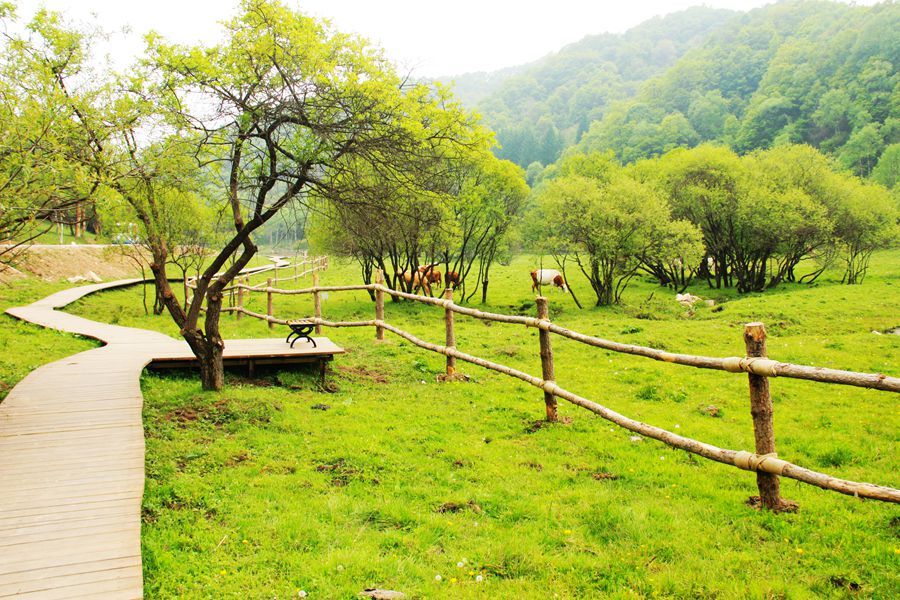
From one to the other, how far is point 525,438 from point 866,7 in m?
123

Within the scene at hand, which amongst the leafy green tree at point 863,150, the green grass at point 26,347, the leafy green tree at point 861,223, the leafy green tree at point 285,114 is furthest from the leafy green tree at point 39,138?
the leafy green tree at point 863,150

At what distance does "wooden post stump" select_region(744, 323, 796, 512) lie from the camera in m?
4.28

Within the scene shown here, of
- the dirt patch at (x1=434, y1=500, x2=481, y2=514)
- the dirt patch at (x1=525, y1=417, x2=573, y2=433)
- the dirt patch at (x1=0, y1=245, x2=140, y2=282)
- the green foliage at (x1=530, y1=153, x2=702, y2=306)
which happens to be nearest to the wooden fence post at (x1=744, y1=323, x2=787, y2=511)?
the dirt patch at (x1=434, y1=500, x2=481, y2=514)

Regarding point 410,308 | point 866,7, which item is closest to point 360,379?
point 410,308

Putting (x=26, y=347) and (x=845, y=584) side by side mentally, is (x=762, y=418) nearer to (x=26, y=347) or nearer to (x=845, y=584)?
(x=845, y=584)

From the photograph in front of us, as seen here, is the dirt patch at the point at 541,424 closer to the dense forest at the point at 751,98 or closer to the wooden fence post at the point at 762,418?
the wooden fence post at the point at 762,418

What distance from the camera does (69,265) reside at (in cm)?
2950

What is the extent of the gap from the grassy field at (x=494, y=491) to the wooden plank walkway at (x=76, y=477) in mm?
270

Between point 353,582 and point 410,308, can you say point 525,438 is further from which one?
point 410,308

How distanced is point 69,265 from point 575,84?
135 meters

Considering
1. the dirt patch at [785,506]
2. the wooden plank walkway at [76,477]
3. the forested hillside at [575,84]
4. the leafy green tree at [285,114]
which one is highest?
the forested hillside at [575,84]

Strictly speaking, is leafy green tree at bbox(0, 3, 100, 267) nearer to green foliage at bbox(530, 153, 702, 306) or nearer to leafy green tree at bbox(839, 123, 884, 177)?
green foliage at bbox(530, 153, 702, 306)

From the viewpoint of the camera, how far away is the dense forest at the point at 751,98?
67.1m

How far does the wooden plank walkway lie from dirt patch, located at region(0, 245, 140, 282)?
62.6 feet
